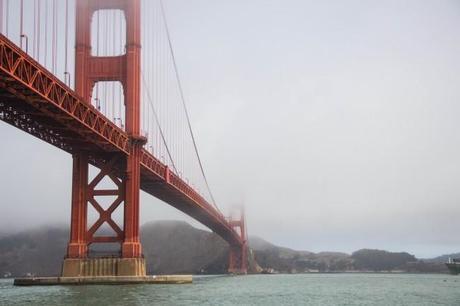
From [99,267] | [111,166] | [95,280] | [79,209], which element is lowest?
[95,280]

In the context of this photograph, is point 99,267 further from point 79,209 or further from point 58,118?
point 58,118

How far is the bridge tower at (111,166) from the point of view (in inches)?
1727

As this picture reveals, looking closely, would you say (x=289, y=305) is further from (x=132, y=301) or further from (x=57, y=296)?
(x=57, y=296)

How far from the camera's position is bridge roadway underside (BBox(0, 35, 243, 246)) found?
1184 inches

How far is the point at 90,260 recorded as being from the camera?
4338cm

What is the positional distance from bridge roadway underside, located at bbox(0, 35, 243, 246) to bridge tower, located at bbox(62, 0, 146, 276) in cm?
84

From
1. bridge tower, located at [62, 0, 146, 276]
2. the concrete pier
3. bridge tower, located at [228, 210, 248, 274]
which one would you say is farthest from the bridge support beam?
bridge tower, located at [228, 210, 248, 274]

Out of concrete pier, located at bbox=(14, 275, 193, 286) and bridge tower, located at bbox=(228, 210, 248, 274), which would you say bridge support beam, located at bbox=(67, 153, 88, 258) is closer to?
concrete pier, located at bbox=(14, 275, 193, 286)

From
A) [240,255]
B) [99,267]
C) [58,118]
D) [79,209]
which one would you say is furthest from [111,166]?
[240,255]

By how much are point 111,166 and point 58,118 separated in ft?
33.5

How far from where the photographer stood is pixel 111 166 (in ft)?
151

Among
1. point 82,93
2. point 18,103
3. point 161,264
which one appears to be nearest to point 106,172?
point 82,93

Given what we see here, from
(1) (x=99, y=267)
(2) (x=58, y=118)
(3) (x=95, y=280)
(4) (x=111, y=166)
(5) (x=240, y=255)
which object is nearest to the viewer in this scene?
(2) (x=58, y=118)

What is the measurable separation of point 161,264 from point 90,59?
5601 inches
